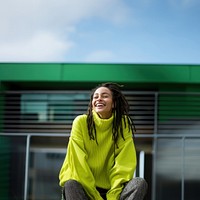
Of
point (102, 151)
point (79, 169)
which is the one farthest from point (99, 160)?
point (79, 169)

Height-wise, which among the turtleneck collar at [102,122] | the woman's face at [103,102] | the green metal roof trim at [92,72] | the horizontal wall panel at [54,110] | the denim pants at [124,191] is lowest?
the denim pants at [124,191]

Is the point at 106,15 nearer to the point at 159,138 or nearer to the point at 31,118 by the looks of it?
the point at 31,118

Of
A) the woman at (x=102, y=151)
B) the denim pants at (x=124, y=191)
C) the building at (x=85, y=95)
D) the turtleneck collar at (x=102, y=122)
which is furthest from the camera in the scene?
the building at (x=85, y=95)

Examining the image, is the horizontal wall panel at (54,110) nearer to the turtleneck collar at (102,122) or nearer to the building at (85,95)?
the building at (85,95)

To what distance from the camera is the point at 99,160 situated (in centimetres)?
285

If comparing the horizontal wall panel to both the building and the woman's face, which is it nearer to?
the building

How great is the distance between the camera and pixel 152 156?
221 inches

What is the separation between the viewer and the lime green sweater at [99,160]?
9.00ft

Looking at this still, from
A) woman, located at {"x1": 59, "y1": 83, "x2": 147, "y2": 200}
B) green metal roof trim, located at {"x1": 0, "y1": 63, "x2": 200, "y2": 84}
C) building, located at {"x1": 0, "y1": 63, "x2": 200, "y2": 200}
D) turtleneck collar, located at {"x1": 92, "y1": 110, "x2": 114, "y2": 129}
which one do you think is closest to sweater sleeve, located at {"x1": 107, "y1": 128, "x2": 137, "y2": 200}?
woman, located at {"x1": 59, "y1": 83, "x2": 147, "y2": 200}

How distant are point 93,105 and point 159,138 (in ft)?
10.00

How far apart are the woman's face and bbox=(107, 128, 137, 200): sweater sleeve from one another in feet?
0.57

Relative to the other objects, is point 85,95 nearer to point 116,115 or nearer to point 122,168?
point 116,115

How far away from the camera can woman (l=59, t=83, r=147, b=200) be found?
2.74m

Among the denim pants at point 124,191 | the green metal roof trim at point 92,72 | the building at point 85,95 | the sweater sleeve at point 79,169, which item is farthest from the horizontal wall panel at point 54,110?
the denim pants at point 124,191
